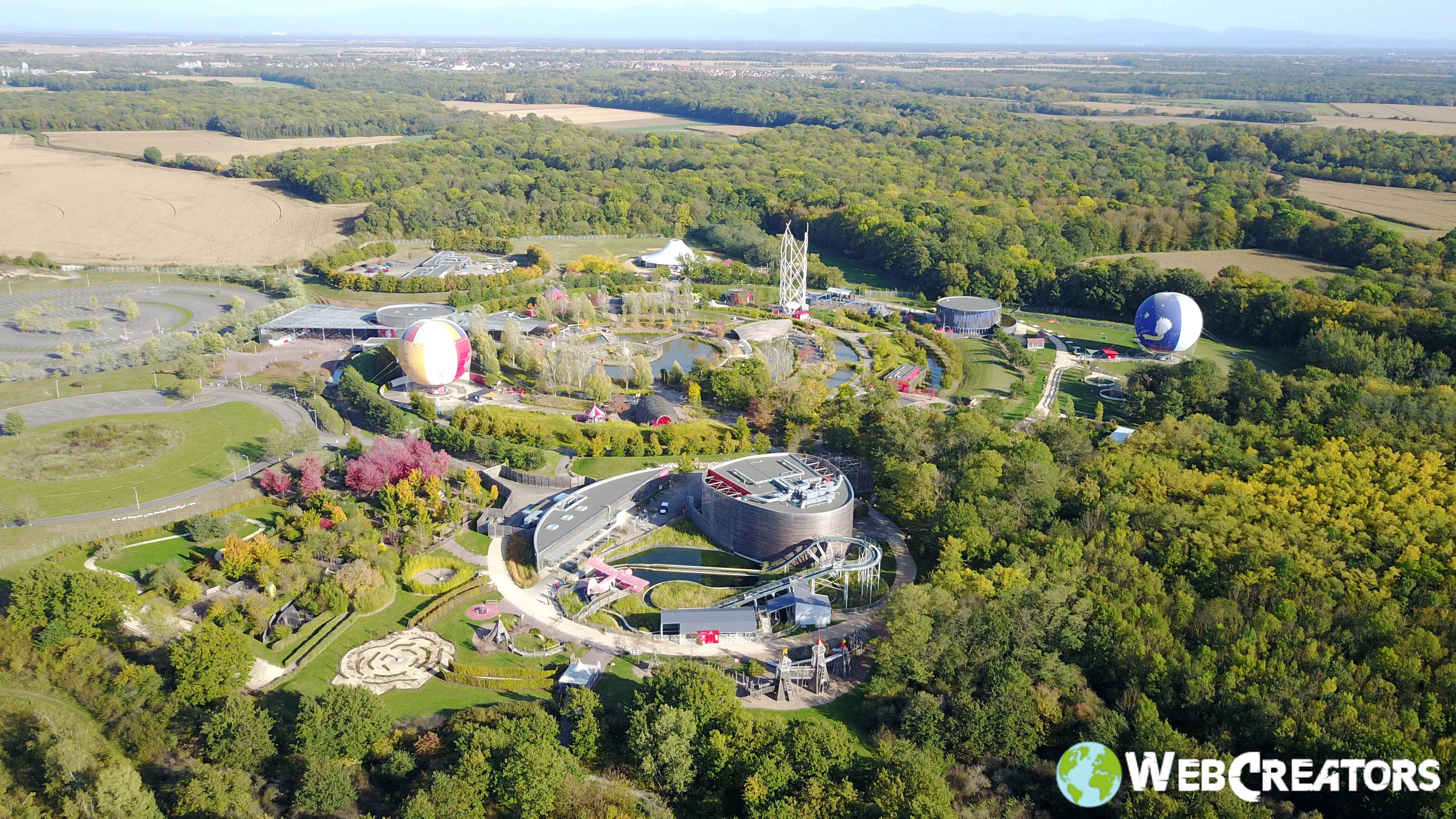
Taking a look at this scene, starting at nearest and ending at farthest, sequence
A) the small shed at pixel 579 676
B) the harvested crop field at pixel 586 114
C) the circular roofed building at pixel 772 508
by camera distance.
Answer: the small shed at pixel 579 676
the circular roofed building at pixel 772 508
the harvested crop field at pixel 586 114

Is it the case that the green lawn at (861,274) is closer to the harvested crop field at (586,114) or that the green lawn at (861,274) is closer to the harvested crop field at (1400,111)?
the harvested crop field at (586,114)

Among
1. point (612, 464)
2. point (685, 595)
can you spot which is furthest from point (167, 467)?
point (685, 595)

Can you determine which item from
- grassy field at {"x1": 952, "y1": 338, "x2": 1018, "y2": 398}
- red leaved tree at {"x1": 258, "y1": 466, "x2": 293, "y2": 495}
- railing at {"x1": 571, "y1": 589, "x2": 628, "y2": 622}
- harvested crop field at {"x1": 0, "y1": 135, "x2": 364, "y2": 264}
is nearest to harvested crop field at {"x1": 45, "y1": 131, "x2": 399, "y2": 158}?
harvested crop field at {"x1": 0, "y1": 135, "x2": 364, "y2": 264}

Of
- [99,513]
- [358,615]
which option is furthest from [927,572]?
[99,513]

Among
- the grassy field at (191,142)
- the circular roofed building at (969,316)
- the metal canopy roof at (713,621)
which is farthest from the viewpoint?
the grassy field at (191,142)

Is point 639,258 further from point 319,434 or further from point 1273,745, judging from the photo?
point 1273,745

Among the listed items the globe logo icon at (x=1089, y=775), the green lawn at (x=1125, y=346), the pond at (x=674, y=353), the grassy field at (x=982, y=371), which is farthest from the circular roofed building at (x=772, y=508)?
the green lawn at (x=1125, y=346)
